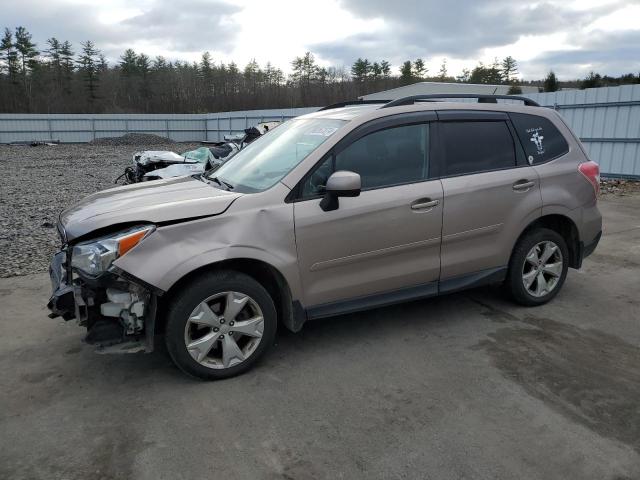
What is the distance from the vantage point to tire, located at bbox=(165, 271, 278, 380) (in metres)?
3.28

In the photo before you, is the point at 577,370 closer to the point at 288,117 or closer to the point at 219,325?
the point at 219,325

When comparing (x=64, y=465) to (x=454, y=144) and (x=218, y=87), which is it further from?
(x=218, y=87)

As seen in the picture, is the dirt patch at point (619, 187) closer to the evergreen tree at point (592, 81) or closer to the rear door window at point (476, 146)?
the rear door window at point (476, 146)

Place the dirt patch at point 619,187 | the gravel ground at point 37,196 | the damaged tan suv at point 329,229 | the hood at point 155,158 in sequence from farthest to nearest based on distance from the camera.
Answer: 1. the hood at point 155,158
2. the dirt patch at point 619,187
3. the gravel ground at point 37,196
4. the damaged tan suv at point 329,229

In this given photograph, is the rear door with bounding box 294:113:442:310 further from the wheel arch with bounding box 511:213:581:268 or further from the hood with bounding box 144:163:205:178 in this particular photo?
the hood with bounding box 144:163:205:178

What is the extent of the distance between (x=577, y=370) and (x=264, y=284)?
2.32m

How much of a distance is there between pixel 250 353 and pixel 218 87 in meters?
76.4

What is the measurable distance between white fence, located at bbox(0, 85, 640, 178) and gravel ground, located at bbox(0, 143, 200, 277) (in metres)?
10.7

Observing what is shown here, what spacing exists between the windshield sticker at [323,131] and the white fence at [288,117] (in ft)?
29.9

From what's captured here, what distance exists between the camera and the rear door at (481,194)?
412cm

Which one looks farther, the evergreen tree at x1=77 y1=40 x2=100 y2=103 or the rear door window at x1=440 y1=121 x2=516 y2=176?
the evergreen tree at x1=77 y1=40 x2=100 y2=103

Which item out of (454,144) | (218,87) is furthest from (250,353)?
(218,87)

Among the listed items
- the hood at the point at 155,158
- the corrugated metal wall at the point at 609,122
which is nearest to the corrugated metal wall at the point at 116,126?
the hood at the point at 155,158

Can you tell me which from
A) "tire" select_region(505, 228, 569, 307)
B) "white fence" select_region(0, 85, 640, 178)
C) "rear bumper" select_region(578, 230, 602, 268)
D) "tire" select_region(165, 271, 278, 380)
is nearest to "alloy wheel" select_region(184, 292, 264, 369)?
"tire" select_region(165, 271, 278, 380)
